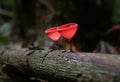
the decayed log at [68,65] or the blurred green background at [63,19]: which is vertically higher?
the blurred green background at [63,19]

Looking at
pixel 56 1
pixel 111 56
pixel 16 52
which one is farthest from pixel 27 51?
pixel 56 1

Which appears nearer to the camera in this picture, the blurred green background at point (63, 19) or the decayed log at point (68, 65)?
the decayed log at point (68, 65)

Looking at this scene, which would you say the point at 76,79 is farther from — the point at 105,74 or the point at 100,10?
the point at 100,10

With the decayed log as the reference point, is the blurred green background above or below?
above

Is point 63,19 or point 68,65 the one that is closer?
point 68,65

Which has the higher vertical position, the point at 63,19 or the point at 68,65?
the point at 63,19

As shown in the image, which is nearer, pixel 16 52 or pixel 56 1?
pixel 16 52

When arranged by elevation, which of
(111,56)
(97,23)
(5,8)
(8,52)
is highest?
(5,8)

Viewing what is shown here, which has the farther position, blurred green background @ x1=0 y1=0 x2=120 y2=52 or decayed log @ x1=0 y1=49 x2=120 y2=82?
blurred green background @ x1=0 y1=0 x2=120 y2=52
